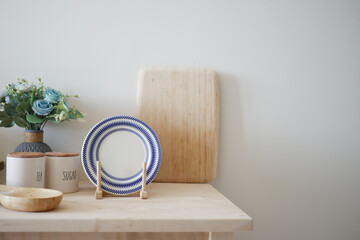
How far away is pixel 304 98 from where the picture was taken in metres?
1.20

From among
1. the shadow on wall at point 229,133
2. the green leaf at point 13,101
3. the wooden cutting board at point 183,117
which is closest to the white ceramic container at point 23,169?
the green leaf at point 13,101

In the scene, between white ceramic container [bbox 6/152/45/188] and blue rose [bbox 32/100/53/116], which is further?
blue rose [bbox 32/100/53/116]

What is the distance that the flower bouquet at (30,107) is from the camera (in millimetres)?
972

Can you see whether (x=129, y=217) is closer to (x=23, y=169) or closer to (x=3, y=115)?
(x=23, y=169)

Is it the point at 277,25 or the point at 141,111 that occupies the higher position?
the point at 277,25

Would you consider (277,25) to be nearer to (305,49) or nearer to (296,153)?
(305,49)

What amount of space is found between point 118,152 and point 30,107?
36 cm

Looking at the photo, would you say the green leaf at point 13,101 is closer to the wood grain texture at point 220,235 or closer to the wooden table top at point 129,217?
the wooden table top at point 129,217

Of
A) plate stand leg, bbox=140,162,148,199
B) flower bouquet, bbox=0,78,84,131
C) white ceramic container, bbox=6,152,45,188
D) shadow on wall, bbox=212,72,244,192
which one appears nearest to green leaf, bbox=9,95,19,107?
flower bouquet, bbox=0,78,84,131

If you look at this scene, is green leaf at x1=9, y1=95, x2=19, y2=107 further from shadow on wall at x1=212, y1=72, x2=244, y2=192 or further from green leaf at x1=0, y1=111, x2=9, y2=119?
shadow on wall at x1=212, y1=72, x2=244, y2=192

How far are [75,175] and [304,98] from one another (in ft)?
3.09

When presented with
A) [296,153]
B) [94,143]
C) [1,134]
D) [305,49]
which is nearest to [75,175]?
[94,143]

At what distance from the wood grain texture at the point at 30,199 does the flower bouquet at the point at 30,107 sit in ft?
0.92

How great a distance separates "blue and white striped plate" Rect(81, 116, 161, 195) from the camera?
2.93 ft
